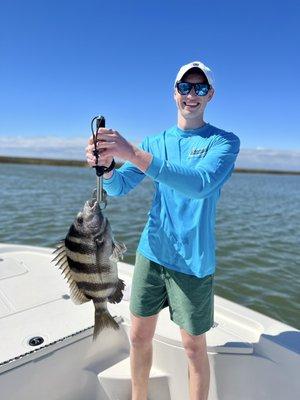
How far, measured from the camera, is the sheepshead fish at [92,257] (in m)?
2.13

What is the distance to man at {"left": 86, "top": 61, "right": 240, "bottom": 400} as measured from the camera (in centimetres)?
251

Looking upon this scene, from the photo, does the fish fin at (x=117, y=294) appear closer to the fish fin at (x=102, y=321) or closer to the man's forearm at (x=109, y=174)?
the fish fin at (x=102, y=321)

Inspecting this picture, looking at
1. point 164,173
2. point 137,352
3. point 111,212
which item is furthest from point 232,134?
point 111,212

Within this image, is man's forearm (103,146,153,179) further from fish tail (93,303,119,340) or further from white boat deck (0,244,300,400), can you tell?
white boat deck (0,244,300,400)

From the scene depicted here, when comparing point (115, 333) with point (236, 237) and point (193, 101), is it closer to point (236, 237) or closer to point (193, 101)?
point (193, 101)

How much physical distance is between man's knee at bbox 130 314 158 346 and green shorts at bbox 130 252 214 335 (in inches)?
2.0

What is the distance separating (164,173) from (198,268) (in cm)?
76

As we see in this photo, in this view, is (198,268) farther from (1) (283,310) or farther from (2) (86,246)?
(1) (283,310)

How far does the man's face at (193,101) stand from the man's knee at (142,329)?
4.95ft

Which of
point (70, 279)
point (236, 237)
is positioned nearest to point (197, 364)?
point (70, 279)

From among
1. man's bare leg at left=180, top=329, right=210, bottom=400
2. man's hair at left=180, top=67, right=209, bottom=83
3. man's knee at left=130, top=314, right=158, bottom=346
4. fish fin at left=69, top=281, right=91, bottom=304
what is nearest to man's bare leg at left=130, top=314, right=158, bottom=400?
man's knee at left=130, top=314, right=158, bottom=346

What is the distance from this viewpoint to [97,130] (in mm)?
Result: 2018

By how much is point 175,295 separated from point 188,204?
2.13 ft

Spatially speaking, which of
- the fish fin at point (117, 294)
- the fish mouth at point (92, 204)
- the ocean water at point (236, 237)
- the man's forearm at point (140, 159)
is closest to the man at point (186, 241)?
the man's forearm at point (140, 159)
